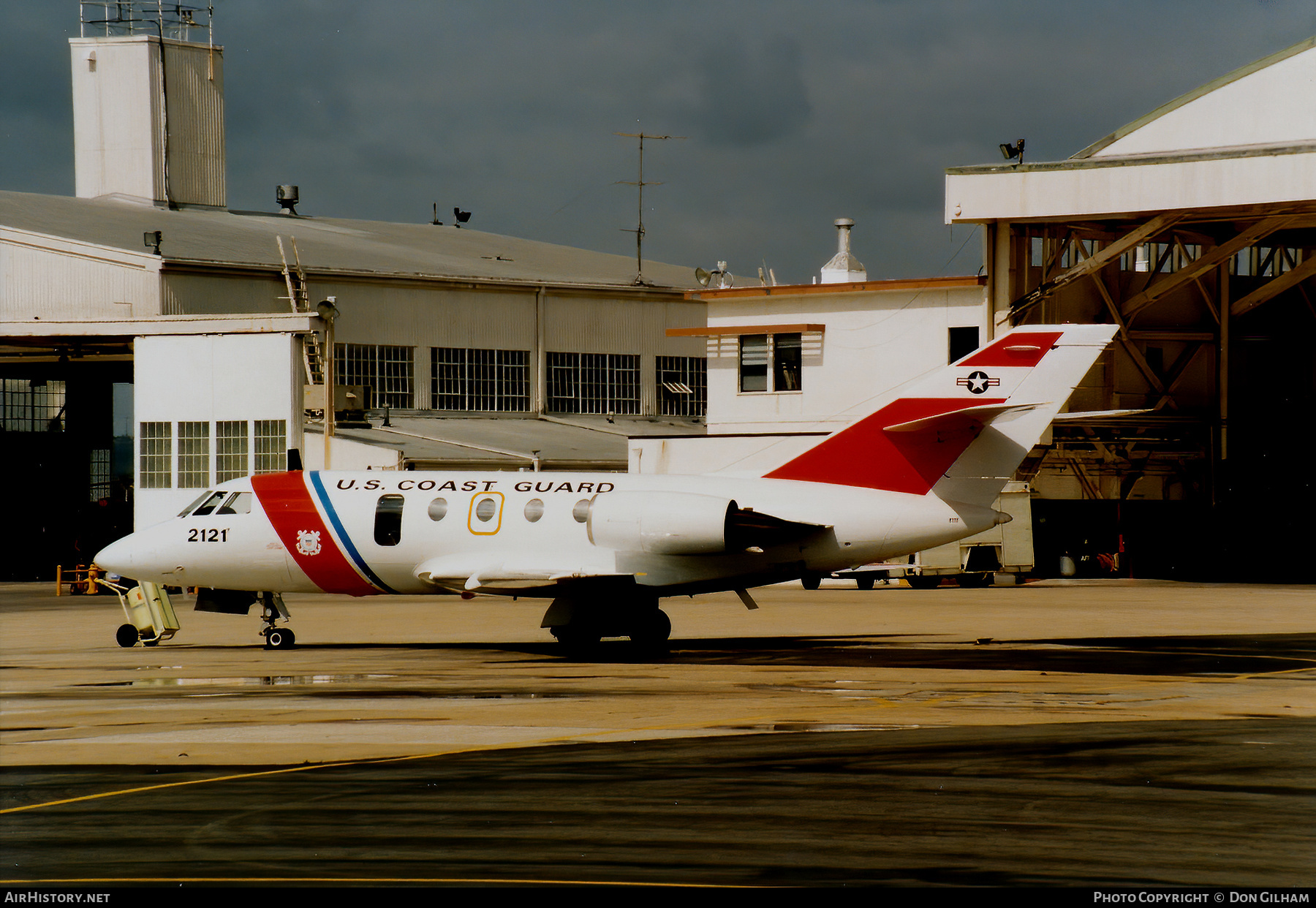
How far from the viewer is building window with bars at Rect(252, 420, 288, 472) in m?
44.3

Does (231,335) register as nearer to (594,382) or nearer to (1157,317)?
(594,382)

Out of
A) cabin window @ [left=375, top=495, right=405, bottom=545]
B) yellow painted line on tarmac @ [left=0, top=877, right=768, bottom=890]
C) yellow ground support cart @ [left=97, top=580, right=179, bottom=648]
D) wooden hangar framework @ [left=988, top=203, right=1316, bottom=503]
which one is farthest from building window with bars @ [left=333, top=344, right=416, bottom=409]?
yellow painted line on tarmac @ [left=0, top=877, right=768, bottom=890]

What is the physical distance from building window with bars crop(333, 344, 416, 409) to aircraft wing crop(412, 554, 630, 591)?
1116 inches

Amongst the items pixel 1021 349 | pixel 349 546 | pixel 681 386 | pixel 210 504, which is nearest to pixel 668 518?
pixel 349 546

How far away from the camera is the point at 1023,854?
991 cm

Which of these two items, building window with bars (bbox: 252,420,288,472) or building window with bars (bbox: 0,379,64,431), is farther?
building window with bars (bbox: 0,379,64,431)

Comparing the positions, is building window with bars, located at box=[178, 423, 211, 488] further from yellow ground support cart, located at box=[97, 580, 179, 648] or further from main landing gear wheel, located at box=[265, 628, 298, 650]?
main landing gear wheel, located at box=[265, 628, 298, 650]

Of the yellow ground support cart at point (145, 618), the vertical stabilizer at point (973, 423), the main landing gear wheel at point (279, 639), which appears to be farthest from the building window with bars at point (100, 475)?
the vertical stabilizer at point (973, 423)

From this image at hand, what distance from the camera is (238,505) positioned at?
85.0 feet

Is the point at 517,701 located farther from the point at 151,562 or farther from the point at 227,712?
the point at 151,562

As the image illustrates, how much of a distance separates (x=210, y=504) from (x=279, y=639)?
2826mm

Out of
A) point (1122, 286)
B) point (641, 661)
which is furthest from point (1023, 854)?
point (1122, 286)

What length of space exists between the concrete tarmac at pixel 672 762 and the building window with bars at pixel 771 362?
75.2 feet

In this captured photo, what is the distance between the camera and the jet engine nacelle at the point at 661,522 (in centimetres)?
2342
